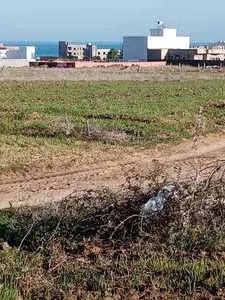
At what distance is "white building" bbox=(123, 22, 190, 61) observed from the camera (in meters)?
128

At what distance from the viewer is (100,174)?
14.4 metres

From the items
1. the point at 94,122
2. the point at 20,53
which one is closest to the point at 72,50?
the point at 20,53

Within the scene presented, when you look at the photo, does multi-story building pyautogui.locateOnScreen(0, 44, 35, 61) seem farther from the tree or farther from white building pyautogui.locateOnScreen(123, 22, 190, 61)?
white building pyautogui.locateOnScreen(123, 22, 190, 61)

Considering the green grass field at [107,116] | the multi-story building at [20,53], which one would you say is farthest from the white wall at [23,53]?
the green grass field at [107,116]

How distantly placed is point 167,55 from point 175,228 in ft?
386

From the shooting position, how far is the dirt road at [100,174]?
479 inches

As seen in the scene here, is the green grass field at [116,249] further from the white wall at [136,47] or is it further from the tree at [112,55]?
the tree at [112,55]

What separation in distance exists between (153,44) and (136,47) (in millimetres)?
3615

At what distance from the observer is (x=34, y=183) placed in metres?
13.3

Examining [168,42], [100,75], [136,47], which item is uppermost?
[100,75]

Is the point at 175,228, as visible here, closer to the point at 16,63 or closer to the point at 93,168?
the point at 93,168

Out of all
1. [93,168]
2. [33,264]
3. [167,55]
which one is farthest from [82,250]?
[167,55]

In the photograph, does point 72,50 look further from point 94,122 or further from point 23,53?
point 94,122

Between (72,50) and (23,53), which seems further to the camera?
(72,50)
